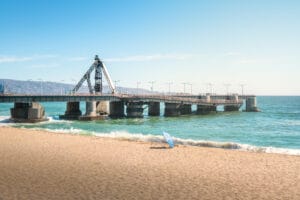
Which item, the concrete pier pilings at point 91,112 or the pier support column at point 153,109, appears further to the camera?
the pier support column at point 153,109

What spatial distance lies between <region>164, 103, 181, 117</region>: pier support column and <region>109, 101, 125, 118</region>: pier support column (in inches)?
478

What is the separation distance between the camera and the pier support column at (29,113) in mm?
66375

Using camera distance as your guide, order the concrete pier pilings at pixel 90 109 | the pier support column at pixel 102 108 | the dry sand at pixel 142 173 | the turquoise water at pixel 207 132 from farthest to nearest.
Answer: the pier support column at pixel 102 108, the concrete pier pilings at pixel 90 109, the turquoise water at pixel 207 132, the dry sand at pixel 142 173

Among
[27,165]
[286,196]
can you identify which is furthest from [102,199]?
[27,165]

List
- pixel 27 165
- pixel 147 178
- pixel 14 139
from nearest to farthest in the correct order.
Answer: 1. pixel 147 178
2. pixel 27 165
3. pixel 14 139

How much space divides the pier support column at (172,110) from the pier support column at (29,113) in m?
33.9

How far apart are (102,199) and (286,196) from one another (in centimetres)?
691

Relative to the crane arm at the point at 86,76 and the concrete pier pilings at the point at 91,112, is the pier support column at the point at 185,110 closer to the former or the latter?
the concrete pier pilings at the point at 91,112

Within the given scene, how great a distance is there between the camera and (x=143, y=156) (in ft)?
74.9

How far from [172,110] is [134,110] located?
11.8 m

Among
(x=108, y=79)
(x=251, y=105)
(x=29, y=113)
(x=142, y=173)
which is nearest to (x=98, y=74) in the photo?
(x=108, y=79)

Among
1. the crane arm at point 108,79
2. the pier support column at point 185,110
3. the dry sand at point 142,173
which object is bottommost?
the dry sand at point 142,173

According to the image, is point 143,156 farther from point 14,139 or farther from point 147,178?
point 14,139

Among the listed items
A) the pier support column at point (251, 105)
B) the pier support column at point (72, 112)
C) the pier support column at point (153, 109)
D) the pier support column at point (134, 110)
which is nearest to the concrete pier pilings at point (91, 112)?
the pier support column at point (72, 112)
